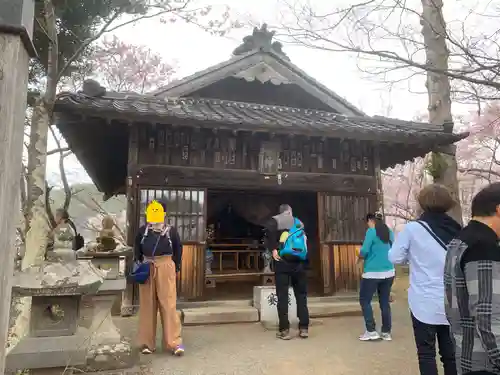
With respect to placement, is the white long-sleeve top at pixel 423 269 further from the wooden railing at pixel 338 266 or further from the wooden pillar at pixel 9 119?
the wooden railing at pixel 338 266

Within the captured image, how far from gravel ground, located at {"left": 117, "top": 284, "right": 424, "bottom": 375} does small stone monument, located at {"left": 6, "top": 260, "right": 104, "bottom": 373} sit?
871 millimetres

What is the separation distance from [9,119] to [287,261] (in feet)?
13.2

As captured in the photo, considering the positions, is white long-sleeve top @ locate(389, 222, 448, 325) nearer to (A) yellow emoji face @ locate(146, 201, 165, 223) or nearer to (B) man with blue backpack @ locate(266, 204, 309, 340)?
(B) man with blue backpack @ locate(266, 204, 309, 340)

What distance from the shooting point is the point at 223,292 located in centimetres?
908

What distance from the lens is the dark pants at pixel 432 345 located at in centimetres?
297

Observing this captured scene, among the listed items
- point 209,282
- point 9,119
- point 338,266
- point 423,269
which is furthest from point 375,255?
point 9,119

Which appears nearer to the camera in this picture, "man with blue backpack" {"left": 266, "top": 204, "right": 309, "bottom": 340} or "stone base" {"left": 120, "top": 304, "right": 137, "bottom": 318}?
"man with blue backpack" {"left": 266, "top": 204, "right": 309, "bottom": 340}

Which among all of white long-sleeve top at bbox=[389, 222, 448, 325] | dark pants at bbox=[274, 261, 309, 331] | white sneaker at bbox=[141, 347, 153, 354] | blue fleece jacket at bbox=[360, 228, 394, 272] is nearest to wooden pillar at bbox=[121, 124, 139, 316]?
white sneaker at bbox=[141, 347, 153, 354]

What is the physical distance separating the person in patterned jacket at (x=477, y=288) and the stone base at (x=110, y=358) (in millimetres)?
3670

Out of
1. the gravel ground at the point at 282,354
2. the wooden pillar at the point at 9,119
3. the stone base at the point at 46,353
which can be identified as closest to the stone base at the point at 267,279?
the gravel ground at the point at 282,354

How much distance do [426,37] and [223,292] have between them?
7.03 meters

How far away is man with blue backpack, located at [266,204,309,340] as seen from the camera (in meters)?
5.32

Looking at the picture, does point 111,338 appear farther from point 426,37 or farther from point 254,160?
point 426,37

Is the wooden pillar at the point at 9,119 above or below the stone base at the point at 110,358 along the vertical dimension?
above
